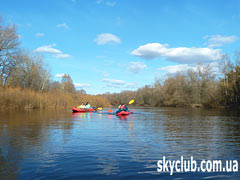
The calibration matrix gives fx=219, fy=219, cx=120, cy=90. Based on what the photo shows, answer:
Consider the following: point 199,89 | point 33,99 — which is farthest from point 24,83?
point 199,89

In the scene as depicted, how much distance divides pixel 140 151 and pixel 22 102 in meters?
24.2

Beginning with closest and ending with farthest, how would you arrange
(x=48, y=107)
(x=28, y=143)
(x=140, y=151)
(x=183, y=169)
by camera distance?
(x=183, y=169)
(x=140, y=151)
(x=28, y=143)
(x=48, y=107)

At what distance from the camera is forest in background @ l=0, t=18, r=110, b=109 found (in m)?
26.9

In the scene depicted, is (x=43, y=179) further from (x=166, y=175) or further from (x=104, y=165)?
(x=166, y=175)

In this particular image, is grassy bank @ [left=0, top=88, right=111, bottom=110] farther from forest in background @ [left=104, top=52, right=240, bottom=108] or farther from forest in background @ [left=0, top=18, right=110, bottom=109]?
forest in background @ [left=104, top=52, right=240, bottom=108]

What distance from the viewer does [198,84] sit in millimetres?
59625

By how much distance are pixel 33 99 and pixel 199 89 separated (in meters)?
43.3

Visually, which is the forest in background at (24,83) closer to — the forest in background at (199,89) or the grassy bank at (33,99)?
the grassy bank at (33,99)

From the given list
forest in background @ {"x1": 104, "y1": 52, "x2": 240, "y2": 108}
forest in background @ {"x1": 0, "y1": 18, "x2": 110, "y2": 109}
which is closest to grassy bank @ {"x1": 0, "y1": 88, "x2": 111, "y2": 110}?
forest in background @ {"x1": 0, "y1": 18, "x2": 110, "y2": 109}

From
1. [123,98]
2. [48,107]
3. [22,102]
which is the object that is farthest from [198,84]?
[123,98]

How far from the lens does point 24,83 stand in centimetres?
3919

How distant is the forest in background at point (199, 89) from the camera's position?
45125 millimetres

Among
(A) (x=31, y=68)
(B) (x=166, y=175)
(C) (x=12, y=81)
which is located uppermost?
(A) (x=31, y=68)

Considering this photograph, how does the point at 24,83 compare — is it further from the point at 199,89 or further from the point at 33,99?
the point at 199,89
